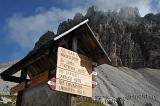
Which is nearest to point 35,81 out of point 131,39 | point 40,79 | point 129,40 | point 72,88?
point 40,79

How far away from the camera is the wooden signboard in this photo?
31.9 ft

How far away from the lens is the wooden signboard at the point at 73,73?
9.72m

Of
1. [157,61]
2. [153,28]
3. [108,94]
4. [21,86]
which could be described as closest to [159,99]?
[108,94]

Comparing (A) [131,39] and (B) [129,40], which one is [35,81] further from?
(A) [131,39]

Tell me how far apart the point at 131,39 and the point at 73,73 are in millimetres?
174654

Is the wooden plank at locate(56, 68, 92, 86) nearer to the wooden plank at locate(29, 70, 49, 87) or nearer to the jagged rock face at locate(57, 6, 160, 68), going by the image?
the wooden plank at locate(29, 70, 49, 87)

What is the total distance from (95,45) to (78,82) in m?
1.88

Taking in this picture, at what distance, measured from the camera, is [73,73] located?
33.2ft

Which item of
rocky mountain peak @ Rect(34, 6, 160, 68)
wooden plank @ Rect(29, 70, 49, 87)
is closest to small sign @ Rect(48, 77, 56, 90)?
wooden plank @ Rect(29, 70, 49, 87)

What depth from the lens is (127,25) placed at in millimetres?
192250

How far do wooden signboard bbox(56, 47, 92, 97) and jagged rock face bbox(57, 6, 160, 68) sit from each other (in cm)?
15615

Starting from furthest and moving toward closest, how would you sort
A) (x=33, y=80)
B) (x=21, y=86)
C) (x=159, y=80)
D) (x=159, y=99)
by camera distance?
(x=159, y=80) → (x=159, y=99) → (x=21, y=86) → (x=33, y=80)

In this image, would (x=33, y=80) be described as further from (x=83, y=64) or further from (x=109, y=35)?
(x=109, y=35)

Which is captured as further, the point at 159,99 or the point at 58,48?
the point at 159,99
